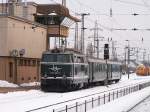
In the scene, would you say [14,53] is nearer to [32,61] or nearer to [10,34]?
[10,34]

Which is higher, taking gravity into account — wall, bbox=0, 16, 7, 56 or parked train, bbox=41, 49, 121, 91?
wall, bbox=0, 16, 7, 56

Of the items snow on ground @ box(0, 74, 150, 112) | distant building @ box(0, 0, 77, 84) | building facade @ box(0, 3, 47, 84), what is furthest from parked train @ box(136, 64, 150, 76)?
snow on ground @ box(0, 74, 150, 112)

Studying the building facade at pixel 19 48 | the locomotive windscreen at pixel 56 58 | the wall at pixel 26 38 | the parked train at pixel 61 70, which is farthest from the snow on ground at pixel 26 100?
the wall at pixel 26 38

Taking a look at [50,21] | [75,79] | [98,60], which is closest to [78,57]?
[75,79]

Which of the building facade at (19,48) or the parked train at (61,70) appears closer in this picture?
the parked train at (61,70)

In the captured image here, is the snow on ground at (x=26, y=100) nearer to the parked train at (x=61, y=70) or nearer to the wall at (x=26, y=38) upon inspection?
the parked train at (x=61, y=70)

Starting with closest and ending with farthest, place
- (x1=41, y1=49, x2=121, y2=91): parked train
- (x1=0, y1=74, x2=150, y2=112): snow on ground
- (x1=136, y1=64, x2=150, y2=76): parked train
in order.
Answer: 1. (x1=0, y1=74, x2=150, y2=112): snow on ground
2. (x1=41, y1=49, x2=121, y2=91): parked train
3. (x1=136, y1=64, x2=150, y2=76): parked train

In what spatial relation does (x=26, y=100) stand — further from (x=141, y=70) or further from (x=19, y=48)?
(x=141, y=70)

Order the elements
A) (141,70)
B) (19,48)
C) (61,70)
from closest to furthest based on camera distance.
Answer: (61,70)
(19,48)
(141,70)

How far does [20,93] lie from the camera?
41.1 meters

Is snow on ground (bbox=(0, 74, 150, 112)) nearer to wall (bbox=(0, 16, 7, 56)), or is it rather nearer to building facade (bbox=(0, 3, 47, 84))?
wall (bbox=(0, 16, 7, 56))

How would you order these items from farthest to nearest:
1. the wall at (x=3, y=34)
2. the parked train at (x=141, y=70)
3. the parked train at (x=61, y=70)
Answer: the parked train at (x=141, y=70), the wall at (x=3, y=34), the parked train at (x=61, y=70)

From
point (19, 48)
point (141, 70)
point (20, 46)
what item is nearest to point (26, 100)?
point (19, 48)

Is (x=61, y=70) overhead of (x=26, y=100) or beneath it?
overhead
